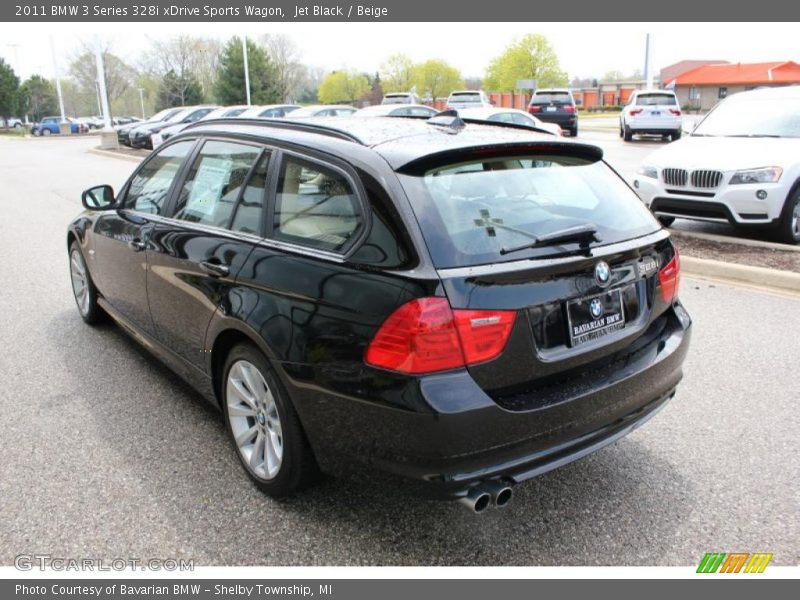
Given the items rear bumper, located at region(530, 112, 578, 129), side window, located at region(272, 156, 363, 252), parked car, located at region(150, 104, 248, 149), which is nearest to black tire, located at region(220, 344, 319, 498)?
side window, located at region(272, 156, 363, 252)

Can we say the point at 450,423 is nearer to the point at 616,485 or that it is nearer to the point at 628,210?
the point at 616,485

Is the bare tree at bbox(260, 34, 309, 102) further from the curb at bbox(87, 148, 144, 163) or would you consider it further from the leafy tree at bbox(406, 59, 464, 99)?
the curb at bbox(87, 148, 144, 163)

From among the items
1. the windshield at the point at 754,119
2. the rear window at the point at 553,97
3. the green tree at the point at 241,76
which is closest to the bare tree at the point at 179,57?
the green tree at the point at 241,76

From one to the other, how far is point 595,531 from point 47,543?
2.30m

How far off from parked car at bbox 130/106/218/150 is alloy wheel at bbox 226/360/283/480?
25827 mm

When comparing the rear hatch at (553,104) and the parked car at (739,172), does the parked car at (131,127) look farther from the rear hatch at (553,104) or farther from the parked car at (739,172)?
the parked car at (739,172)

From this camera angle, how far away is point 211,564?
8.94 feet

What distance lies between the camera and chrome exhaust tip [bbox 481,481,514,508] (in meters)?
2.47

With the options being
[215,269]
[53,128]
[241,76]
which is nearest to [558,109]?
[215,269]

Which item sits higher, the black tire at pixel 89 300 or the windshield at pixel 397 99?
the windshield at pixel 397 99

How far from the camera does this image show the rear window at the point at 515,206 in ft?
8.43

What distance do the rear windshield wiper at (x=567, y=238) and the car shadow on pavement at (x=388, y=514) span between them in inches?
41.1

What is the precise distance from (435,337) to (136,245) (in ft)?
8.34

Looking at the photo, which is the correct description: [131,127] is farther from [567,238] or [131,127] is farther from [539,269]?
[539,269]
